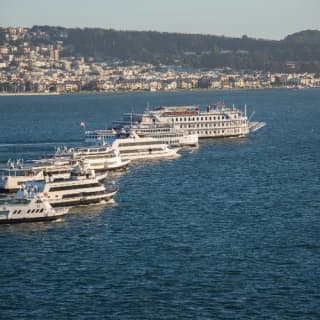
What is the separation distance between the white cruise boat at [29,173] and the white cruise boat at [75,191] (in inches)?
70.5

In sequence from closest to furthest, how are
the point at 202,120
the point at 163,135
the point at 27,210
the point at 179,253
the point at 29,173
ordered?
the point at 179,253 < the point at 27,210 < the point at 29,173 < the point at 163,135 < the point at 202,120

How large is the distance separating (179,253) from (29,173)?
45.7 ft

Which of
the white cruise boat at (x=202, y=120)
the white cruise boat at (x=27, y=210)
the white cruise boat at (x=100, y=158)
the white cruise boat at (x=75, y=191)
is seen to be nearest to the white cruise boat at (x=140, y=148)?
the white cruise boat at (x=100, y=158)

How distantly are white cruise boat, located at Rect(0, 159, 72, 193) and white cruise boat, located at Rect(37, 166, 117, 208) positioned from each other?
1.79 meters

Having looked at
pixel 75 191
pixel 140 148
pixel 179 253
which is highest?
pixel 75 191

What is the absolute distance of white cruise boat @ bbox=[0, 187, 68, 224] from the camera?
3194 centimetres

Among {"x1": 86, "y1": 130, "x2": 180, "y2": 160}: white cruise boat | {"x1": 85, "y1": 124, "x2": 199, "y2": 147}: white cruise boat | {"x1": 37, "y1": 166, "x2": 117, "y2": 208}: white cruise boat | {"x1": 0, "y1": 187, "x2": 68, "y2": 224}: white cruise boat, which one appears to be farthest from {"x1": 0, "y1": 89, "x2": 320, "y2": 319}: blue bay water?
{"x1": 85, "y1": 124, "x2": 199, "y2": 147}: white cruise boat

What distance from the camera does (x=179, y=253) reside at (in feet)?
90.8

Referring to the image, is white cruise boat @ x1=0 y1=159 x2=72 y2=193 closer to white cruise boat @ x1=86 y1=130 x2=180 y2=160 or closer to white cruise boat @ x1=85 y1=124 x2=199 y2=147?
white cruise boat @ x1=86 y1=130 x2=180 y2=160

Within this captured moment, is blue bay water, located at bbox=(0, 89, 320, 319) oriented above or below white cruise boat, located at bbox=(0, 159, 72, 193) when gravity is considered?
below

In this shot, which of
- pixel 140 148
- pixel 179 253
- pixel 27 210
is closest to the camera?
pixel 179 253

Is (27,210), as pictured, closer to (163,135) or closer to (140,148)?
(140,148)

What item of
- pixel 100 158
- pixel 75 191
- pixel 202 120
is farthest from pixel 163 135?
pixel 75 191

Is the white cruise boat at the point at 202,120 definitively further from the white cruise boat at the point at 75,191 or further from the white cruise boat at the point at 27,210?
the white cruise boat at the point at 27,210
